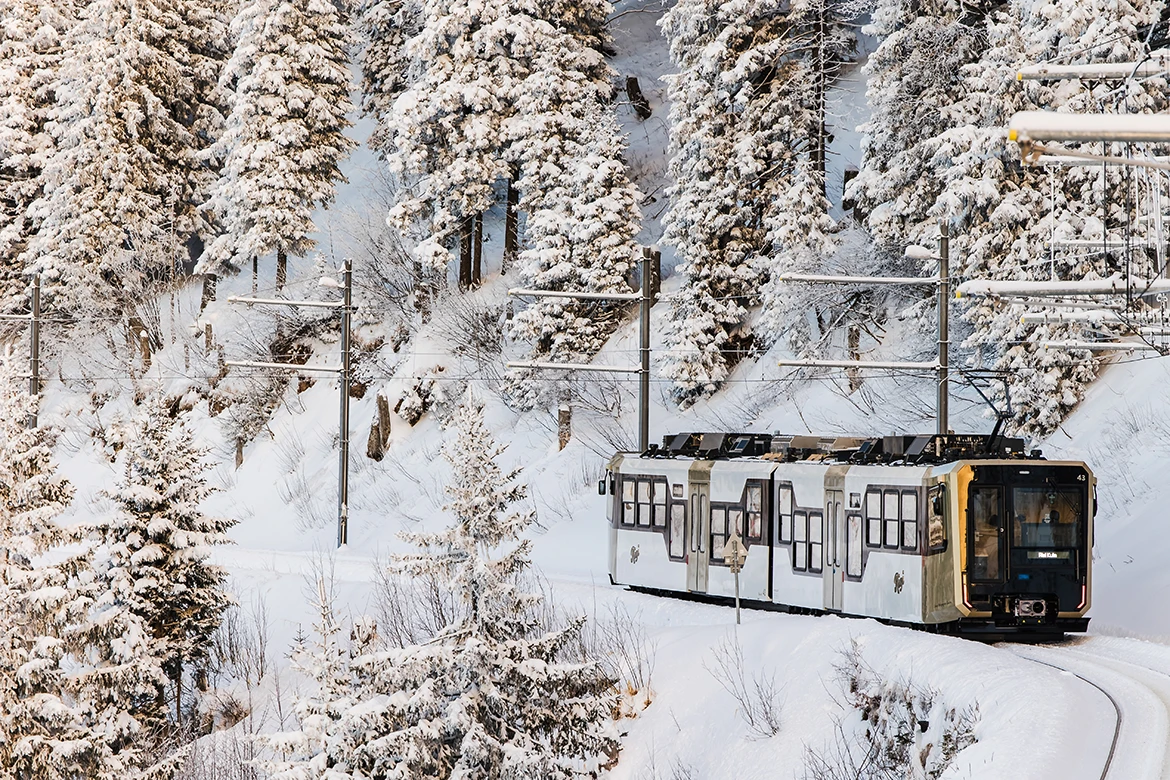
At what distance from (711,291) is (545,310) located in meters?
5.09

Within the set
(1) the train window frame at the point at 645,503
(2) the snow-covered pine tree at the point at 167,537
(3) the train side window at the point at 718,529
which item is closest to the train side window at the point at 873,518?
(3) the train side window at the point at 718,529

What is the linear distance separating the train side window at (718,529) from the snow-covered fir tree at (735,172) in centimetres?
1324

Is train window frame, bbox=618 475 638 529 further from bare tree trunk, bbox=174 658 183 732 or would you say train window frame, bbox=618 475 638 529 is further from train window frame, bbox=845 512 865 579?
bare tree trunk, bbox=174 658 183 732

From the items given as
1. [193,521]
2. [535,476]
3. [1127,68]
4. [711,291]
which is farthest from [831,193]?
[1127,68]

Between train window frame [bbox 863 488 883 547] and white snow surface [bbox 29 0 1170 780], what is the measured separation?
167 centimetres

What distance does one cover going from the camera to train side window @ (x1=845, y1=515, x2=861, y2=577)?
70.6 ft

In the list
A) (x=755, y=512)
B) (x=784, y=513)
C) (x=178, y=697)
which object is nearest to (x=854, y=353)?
(x=755, y=512)

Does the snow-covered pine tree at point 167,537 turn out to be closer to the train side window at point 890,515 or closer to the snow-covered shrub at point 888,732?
the train side window at point 890,515

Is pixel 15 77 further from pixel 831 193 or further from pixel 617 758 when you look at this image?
pixel 617 758

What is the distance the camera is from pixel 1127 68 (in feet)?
54.1

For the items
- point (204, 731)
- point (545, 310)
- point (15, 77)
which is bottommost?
point (204, 731)

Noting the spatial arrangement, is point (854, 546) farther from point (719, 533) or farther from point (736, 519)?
point (719, 533)

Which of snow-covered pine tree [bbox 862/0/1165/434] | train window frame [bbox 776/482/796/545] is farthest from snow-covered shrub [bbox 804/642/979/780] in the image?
snow-covered pine tree [bbox 862/0/1165/434]

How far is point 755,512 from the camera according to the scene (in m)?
23.9
